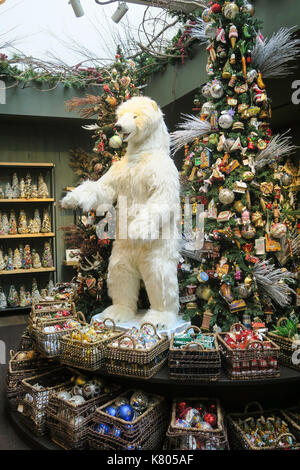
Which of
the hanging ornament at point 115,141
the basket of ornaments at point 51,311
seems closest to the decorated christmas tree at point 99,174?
the hanging ornament at point 115,141

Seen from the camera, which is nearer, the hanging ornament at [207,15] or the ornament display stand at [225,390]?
the ornament display stand at [225,390]

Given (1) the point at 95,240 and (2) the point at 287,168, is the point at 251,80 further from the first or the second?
(1) the point at 95,240

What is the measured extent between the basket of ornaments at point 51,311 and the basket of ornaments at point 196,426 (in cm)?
94

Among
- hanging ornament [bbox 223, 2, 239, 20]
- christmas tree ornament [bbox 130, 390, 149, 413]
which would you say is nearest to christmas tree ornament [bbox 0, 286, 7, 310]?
christmas tree ornament [bbox 130, 390, 149, 413]

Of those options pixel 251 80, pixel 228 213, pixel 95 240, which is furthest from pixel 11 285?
pixel 251 80

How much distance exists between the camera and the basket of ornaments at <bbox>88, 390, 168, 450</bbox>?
1691 mm

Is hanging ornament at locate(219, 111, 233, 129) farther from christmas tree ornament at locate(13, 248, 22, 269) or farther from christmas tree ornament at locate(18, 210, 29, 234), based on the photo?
christmas tree ornament at locate(13, 248, 22, 269)

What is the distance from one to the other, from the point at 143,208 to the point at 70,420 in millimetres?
1203

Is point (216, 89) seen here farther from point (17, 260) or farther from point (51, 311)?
point (17, 260)

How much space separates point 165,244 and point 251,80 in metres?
1.09

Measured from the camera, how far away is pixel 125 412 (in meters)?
1.79

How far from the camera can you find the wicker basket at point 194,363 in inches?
69.3

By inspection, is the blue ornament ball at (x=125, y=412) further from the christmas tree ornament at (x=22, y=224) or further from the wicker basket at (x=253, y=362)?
the christmas tree ornament at (x=22, y=224)

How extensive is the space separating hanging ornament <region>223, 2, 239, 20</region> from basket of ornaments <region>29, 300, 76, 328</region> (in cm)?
202
